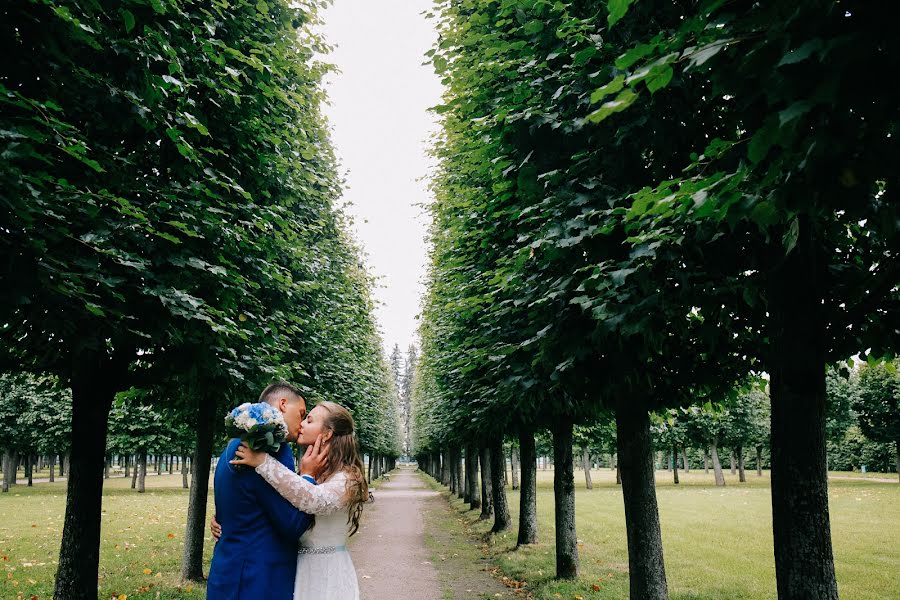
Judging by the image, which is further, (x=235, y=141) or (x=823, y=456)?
(x=235, y=141)

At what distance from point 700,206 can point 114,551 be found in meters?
16.3

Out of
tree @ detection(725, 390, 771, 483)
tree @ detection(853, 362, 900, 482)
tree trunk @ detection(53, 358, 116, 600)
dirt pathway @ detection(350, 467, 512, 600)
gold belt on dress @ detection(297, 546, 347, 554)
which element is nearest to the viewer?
gold belt on dress @ detection(297, 546, 347, 554)

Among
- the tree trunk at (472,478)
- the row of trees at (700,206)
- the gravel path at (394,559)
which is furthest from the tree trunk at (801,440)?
the tree trunk at (472,478)

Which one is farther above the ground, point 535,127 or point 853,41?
point 535,127

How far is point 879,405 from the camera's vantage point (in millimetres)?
37781

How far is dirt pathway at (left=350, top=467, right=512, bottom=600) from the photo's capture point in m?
10.6

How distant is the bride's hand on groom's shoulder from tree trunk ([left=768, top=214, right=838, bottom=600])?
3.69 meters

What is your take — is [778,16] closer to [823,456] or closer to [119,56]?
[823,456]

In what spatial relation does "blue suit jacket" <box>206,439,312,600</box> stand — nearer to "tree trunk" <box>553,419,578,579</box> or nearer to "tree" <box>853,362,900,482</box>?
"tree trunk" <box>553,419,578,579</box>

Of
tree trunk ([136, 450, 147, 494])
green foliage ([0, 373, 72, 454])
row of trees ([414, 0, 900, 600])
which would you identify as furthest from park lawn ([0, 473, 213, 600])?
green foliage ([0, 373, 72, 454])

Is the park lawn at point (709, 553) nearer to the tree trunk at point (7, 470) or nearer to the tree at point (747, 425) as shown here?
the tree at point (747, 425)

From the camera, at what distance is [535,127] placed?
6.19 metres

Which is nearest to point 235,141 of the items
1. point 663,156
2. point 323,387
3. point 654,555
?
point 663,156

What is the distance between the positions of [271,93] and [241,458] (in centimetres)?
560
